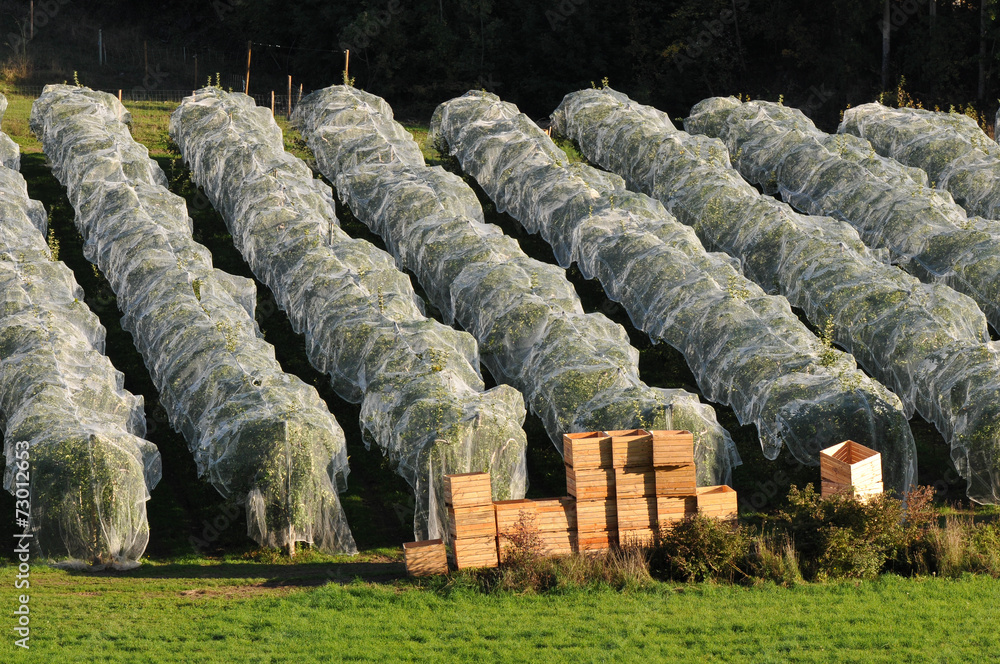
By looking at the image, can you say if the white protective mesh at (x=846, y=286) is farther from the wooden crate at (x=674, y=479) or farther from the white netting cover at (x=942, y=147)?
the wooden crate at (x=674, y=479)

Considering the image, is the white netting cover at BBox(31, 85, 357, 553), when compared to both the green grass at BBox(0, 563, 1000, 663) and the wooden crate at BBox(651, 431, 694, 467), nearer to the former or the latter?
the green grass at BBox(0, 563, 1000, 663)

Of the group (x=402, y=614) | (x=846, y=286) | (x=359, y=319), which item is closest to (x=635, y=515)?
(x=402, y=614)

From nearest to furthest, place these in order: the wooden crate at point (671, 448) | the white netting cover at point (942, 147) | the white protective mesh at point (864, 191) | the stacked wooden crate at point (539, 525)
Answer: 1. the stacked wooden crate at point (539, 525)
2. the wooden crate at point (671, 448)
3. the white protective mesh at point (864, 191)
4. the white netting cover at point (942, 147)

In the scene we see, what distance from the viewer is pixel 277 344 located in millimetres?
27875

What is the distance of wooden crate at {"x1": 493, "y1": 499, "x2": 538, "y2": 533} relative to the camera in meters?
19.0

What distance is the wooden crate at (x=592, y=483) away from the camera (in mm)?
19406

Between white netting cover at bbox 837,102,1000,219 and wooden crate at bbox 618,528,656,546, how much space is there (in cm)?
1930

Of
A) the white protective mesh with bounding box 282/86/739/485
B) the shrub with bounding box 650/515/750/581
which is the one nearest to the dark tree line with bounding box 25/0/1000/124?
the white protective mesh with bounding box 282/86/739/485

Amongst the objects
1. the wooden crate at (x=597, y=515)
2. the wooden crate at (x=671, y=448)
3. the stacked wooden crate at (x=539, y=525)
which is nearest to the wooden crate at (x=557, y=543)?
the stacked wooden crate at (x=539, y=525)

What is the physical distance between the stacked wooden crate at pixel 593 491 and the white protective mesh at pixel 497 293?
2.94 m

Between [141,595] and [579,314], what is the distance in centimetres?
1119

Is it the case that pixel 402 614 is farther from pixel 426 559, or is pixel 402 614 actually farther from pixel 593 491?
pixel 593 491

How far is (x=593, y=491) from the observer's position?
19.5m

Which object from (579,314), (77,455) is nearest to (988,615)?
(579,314)
